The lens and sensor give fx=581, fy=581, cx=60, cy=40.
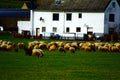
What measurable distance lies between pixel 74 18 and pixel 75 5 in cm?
227

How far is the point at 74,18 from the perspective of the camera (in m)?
86.8

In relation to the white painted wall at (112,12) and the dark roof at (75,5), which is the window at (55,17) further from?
the white painted wall at (112,12)

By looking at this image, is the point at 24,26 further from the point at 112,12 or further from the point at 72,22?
the point at 112,12

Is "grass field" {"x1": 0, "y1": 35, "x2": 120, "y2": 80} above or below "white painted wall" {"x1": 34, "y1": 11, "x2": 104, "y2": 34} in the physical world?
below

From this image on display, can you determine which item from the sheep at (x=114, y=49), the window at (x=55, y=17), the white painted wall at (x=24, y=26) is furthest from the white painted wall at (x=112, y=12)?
the sheep at (x=114, y=49)

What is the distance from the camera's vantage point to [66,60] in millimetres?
36594

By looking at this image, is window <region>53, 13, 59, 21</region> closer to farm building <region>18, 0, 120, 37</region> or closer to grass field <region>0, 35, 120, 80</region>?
farm building <region>18, 0, 120, 37</region>

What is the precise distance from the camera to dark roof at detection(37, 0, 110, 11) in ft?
282

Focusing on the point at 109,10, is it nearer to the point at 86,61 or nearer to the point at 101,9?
the point at 101,9

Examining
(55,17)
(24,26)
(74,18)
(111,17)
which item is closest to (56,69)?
(111,17)

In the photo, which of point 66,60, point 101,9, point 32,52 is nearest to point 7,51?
point 32,52

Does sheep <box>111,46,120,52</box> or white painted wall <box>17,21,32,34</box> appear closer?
sheep <box>111,46,120,52</box>

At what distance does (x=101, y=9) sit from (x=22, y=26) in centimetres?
1356

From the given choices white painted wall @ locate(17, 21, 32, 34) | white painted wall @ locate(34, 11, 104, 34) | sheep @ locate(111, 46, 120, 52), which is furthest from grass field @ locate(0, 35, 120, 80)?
white painted wall @ locate(17, 21, 32, 34)
